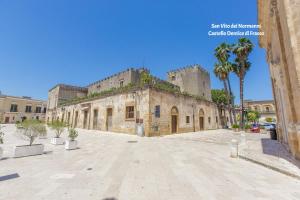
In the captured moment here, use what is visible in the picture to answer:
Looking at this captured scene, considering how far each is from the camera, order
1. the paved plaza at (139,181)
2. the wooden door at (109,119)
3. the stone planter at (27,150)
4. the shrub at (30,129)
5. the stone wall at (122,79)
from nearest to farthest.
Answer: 1. the paved plaza at (139,181)
2. the stone planter at (27,150)
3. the shrub at (30,129)
4. the wooden door at (109,119)
5. the stone wall at (122,79)

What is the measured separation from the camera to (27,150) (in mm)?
5941

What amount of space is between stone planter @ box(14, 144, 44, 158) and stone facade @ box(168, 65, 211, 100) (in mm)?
25447

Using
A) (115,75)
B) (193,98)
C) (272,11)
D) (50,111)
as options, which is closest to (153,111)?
(193,98)

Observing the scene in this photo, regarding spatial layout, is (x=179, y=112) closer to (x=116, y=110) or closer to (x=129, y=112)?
(x=129, y=112)

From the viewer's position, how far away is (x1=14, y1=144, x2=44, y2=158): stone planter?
5.66 m

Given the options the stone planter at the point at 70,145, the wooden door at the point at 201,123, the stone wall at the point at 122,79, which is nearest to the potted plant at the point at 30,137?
the stone planter at the point at 70,145

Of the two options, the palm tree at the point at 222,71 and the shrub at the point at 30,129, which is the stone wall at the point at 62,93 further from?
the palm tree at the point at 222,71

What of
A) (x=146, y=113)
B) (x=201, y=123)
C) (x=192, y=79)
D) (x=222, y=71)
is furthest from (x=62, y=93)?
(x=222, y=71)

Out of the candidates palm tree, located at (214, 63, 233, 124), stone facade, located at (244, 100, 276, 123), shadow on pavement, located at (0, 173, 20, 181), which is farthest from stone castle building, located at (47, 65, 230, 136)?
stone facade, located at (244, 100, 276, 123)

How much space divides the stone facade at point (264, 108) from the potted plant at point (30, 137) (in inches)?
2364

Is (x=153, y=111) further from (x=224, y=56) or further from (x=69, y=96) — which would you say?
(x=69, y=96)

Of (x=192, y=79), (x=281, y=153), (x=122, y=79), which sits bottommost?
(x=281, y=153)

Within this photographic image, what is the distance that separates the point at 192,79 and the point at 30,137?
1043 inches

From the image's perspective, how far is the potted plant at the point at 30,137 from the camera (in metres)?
5.77
